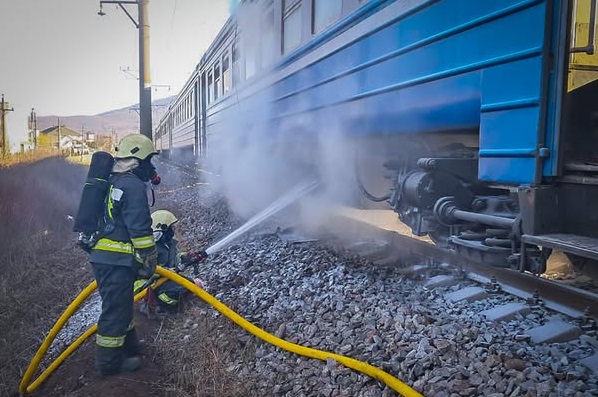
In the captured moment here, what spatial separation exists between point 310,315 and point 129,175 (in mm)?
1482

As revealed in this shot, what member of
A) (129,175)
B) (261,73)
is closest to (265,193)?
(261,73)

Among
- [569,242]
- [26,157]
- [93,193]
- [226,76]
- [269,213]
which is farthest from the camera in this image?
[26,157]

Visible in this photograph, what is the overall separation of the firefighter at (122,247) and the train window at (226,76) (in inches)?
265

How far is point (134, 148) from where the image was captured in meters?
3.46

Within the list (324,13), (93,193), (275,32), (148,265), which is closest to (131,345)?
(148,265)

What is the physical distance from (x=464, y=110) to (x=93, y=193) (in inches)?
94.3

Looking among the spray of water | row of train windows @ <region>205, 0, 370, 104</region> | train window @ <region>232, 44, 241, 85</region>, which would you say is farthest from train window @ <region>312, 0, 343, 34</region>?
train window @ <region>232, 44, 241, 85</region>

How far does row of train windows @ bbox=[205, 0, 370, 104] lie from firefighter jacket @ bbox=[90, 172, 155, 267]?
2.44m

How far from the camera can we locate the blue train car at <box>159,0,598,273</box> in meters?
2.71

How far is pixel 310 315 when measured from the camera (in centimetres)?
343

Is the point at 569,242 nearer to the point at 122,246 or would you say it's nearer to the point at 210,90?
the point at 122,246

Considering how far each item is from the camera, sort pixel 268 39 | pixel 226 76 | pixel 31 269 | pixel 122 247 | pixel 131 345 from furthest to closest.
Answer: pixel 226 76 < pixel 268 39 < pixel 31 269 < pixel 131 345 < pixel 122 247

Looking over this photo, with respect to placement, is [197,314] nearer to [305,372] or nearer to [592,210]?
[305,372]

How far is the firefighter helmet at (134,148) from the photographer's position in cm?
344
